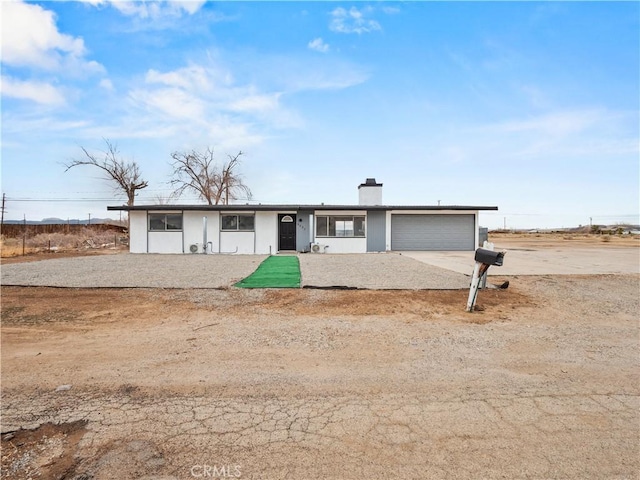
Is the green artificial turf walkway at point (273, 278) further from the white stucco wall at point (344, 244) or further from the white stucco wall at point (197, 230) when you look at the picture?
the white stucco wall at point (197, 230)

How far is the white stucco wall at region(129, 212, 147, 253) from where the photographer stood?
715 inches

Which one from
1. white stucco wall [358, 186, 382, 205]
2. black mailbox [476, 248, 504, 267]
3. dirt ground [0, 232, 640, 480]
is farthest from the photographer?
white stucco wall [358, 186, 382, 205]

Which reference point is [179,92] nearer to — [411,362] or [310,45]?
[310,45]

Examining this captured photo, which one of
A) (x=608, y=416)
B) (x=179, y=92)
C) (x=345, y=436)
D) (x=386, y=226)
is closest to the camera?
(x=345, y=436)

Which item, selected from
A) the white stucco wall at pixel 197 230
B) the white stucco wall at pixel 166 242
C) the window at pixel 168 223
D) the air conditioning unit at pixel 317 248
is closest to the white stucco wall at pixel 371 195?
the air conditioning unit at pixel 317 248

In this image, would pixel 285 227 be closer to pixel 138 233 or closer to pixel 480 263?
pixel 138 233

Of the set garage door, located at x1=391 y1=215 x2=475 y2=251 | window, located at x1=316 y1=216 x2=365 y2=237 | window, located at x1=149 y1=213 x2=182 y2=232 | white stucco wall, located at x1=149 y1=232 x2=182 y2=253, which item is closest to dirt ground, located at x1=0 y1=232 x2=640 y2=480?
white stucco wall, located at x1=149 y1=232 x2=182 y2=253

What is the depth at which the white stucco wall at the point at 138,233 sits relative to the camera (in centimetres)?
1817

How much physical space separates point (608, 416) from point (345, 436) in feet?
6.83

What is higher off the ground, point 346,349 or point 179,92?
point 179,92

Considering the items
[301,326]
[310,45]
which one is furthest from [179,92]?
[301,326]

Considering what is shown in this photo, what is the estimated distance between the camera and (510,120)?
1633cm

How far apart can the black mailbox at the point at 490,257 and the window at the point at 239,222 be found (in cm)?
1397

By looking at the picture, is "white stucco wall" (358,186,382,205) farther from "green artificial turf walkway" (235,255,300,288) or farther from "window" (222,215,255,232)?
"green artificial turf walkway" (235,255,300,288)
